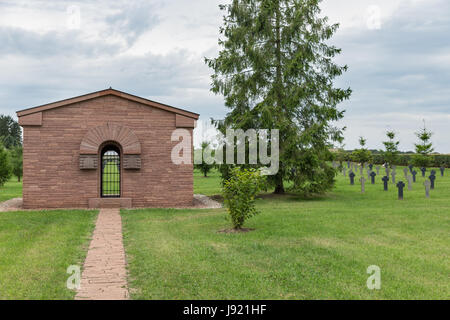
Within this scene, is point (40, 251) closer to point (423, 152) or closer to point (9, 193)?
point (9, 193)

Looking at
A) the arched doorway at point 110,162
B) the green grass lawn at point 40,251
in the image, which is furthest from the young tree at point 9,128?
the green grass lawn at point 40,251

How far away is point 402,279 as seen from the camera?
6.24m

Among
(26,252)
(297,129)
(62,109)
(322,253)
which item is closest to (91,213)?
(62,109)

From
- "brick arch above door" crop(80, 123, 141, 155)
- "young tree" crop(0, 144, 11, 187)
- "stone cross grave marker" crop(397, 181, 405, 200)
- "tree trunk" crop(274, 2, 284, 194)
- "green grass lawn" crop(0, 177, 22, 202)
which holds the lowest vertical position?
"green grass lawn" crop(0, 177, 22, 202)

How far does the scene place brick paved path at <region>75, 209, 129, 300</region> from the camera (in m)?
5.59

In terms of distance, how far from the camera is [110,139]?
16234mm

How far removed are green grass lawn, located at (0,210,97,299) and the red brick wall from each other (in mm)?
2083

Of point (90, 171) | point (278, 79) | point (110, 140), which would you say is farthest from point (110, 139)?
point (278, 79)

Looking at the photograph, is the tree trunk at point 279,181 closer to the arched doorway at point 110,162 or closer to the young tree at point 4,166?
the arched doorway at point 110,162

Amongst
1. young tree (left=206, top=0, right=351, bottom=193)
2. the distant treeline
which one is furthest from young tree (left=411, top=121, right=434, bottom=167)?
young tree (left=206, top=0, right=351, bottom=193)

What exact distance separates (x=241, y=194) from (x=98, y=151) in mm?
7831

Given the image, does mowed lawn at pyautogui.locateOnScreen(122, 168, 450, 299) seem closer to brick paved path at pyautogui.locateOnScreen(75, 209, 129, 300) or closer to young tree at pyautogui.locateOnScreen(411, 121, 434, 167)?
brick paved path at pyautogui.locateOnScreen(75, 209, 129, 300)

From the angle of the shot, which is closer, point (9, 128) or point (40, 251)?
point (40, 251)
